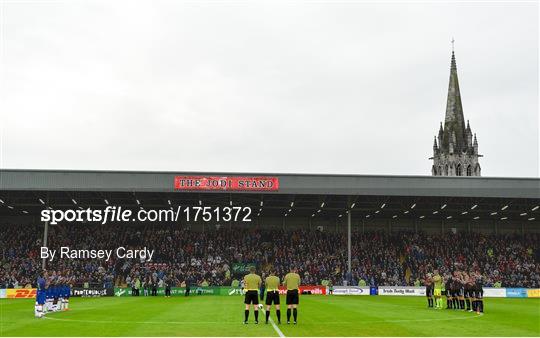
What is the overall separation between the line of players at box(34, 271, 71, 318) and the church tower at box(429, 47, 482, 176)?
10547cm

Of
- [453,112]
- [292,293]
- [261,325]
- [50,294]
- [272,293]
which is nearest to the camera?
[261,325]

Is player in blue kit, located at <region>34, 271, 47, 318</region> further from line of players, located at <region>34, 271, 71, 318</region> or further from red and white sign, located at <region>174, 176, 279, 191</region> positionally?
red and white sign, located at <region>174, 176, 279, 191</region>

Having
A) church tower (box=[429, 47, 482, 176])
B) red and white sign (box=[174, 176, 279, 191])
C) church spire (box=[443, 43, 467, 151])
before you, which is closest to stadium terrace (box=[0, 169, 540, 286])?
red and white sign (box=[174, 176, 279, 191])

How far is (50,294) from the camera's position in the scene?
29.0 metres

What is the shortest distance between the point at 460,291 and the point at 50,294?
64.4 feet

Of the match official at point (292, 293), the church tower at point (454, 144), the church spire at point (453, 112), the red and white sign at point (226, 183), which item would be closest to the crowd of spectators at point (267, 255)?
the red and white sign at point (226, 183)

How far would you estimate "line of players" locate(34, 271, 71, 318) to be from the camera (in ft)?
87.1

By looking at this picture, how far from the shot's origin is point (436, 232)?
7531 cm

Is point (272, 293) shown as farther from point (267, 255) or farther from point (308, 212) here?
point (308, 212)

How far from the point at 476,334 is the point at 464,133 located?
116m

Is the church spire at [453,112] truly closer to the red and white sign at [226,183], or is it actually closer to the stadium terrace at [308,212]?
the stadium terrace at [308,212]

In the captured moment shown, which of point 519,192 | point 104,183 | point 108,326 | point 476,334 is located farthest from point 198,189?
point 476,334

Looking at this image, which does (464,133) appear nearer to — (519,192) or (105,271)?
(519,192)

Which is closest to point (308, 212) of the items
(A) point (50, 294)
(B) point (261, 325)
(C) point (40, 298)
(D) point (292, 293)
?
(A) point (50, 294)
